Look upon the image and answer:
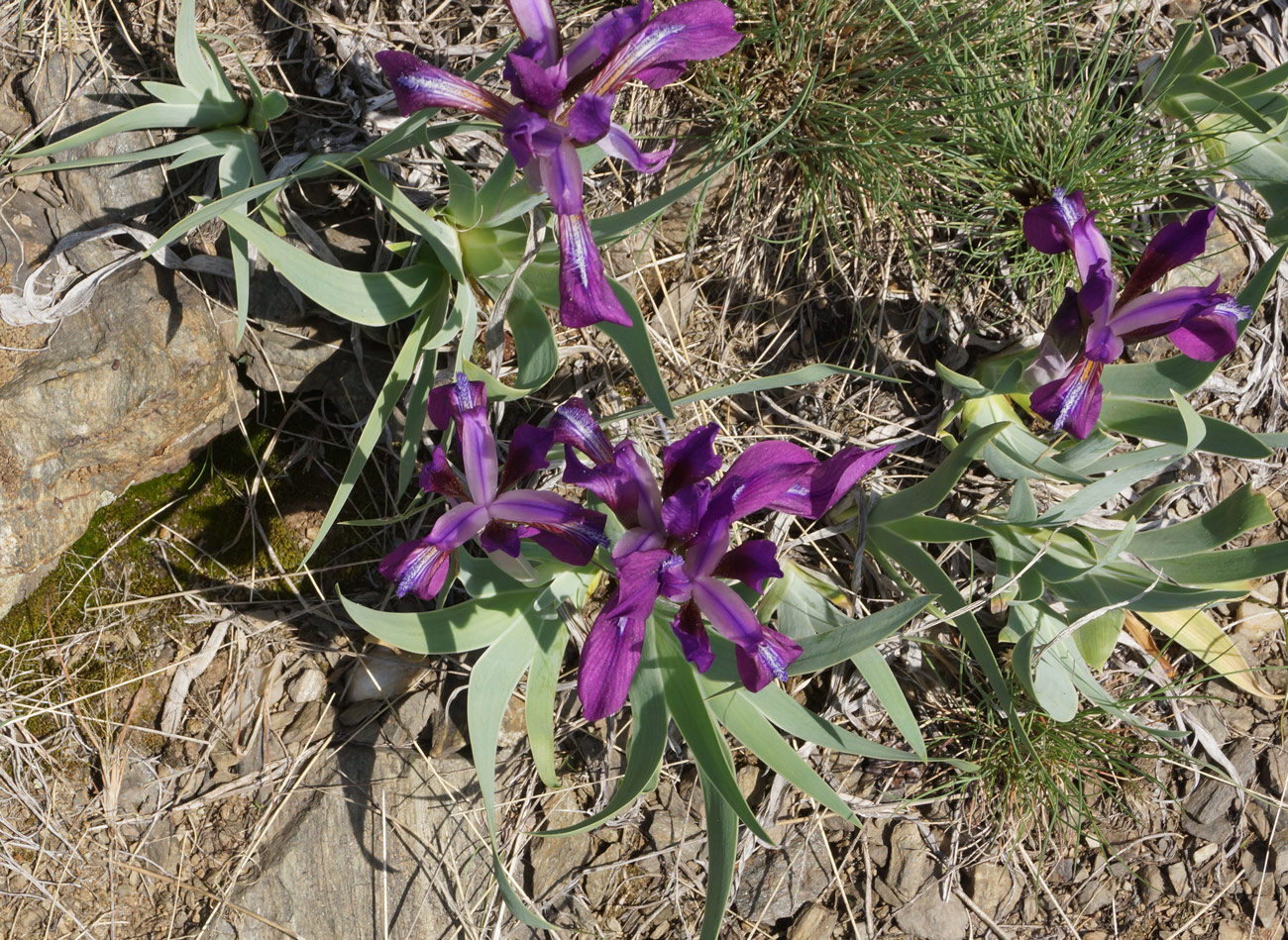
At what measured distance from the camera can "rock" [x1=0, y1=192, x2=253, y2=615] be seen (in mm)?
1860

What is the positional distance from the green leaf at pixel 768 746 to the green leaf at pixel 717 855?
0.11 metres

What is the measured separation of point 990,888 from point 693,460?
5.01ft

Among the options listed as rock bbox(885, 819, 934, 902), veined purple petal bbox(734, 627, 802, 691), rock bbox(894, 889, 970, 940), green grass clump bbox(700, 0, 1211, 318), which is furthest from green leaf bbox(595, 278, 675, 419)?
rock bbox(894, 889, 970, 940)

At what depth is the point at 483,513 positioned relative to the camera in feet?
4.78

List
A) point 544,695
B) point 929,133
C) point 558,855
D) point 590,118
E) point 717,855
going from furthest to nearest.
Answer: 1. point 558,855
2. point 929,133
3. point 544,695
4. point 717,855
5. point 590,118

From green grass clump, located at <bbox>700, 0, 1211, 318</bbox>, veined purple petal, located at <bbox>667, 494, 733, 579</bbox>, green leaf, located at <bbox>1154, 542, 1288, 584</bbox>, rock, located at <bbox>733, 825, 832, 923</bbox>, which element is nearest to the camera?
veined purple petal, located at <bbox>667, 494, 733, 579</bbox>

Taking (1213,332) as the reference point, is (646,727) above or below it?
below

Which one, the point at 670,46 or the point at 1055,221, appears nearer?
the point at 670,46

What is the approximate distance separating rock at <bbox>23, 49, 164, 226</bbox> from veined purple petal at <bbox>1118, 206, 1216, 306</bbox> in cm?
201

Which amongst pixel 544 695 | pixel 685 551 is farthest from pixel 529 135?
pixel 544 695

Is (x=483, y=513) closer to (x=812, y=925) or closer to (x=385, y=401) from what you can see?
(x=385, y=401)

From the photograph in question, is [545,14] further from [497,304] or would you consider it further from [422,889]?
[422,889]

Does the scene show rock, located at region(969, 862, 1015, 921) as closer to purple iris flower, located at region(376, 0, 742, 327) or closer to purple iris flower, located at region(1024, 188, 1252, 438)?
purple iris flower, located at region(1024, 188, 1252, 438)

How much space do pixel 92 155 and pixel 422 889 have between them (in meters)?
1.78
